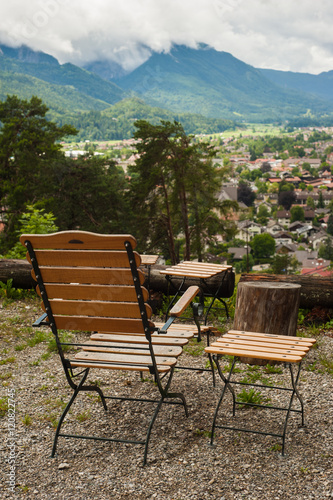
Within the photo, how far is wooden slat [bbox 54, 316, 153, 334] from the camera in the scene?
2760 millimetres

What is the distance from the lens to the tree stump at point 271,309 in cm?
422

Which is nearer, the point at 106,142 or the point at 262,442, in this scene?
the point at 262,442

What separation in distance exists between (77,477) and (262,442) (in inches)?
40.7

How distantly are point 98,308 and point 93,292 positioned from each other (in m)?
0.09

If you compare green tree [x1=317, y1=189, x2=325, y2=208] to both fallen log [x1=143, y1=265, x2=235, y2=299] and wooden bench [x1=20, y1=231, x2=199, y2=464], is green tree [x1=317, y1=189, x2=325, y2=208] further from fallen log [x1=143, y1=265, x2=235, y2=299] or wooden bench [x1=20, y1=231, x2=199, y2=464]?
wooden bench [x1=20, y1=231, x2=199, y2=464]

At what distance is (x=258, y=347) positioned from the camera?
2.94m

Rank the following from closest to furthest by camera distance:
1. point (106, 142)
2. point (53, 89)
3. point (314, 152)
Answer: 1. point (53, 89)
2. point (106, 142)
3. point (314, 152)

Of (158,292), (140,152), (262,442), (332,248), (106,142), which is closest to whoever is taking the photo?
(262,442)

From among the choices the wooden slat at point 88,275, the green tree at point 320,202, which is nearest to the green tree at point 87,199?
the wooden slat at point 88,275

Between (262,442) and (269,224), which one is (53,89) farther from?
(262,442)

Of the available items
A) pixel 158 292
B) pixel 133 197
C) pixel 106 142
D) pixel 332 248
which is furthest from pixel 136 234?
pixel 106 142

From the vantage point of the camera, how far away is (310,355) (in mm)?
4430

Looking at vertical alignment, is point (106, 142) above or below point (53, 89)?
below

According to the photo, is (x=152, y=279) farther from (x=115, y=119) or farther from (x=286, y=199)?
(x=115, y=119)
